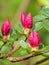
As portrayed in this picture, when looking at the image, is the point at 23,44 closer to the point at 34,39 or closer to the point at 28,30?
the point at 34,39

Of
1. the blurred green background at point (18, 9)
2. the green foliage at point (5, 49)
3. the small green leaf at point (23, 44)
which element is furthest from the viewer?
the blurred green background at point (18, 9)

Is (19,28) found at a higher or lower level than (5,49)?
higher

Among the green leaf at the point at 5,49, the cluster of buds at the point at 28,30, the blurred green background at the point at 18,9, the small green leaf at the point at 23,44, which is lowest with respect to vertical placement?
the green leaf at the point at 5,49

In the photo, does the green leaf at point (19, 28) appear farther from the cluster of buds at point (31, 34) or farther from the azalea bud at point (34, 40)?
the azalea bud at point (34, 40)

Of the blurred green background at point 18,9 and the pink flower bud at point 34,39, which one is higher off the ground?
the blurred green background at point 18,9

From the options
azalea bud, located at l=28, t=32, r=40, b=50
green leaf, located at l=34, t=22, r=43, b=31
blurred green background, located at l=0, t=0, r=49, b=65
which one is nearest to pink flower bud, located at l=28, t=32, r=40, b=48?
azalea bud, located at l=28, t=32, r=40, b=50

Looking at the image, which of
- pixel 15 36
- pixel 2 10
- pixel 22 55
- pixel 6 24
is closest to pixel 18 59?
pixel 22 55

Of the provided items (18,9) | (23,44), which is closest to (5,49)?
(23,44)

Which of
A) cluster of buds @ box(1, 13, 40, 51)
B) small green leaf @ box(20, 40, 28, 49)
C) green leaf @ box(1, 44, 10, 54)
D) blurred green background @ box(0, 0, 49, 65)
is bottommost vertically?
green leaf @ box(1, 44, 10, 54)

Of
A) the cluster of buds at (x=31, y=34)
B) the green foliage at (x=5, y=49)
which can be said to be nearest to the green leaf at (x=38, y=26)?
the cluster of buds at (x=31, y=34)

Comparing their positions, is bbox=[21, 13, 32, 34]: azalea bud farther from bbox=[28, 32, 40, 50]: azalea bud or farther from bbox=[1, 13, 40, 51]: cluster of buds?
bbox=[28, 32, 40, 50]: azalea bud

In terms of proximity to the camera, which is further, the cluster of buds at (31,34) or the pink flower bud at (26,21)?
the pink flower bud at (26,21)
